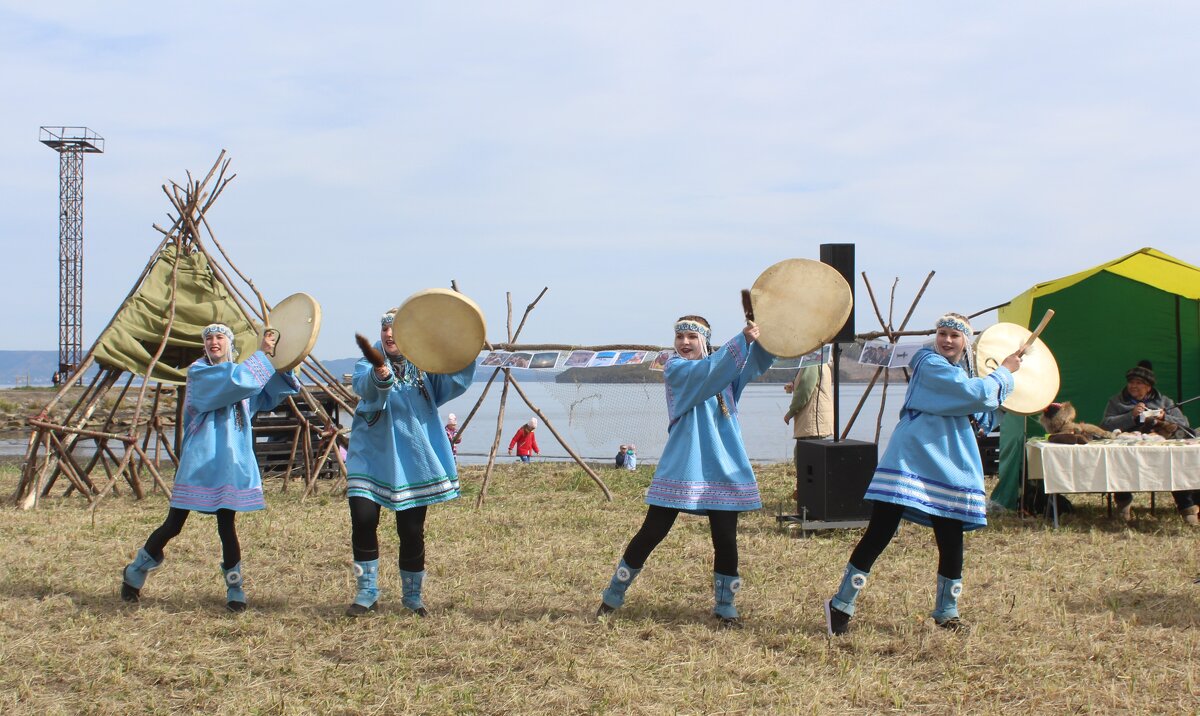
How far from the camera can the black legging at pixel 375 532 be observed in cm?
461

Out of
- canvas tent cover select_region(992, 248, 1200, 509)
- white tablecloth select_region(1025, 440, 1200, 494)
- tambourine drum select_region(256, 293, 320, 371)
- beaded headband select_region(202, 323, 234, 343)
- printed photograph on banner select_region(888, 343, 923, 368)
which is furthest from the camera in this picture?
canvas tent cover select_region(992, 248, 1200, 509)

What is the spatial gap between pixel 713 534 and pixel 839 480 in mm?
2720

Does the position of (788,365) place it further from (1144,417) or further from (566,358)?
(1144,417)

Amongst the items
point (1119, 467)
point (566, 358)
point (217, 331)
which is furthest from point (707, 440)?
point (566, 358)

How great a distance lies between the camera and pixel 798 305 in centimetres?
457

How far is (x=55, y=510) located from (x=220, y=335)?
14.9 ft

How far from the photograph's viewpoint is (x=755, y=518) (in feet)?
25.9

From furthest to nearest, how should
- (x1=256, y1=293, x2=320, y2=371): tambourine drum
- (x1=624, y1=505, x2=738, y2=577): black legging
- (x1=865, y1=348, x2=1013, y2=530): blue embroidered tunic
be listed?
(x1=256, y1=293, x2=320, y2=371): tambourine drum < (x1=624, y1=505, x2=738, y2=577): black legging < (x1=865, y1=348, x2=1013, y2=530): blue embroidered tunic

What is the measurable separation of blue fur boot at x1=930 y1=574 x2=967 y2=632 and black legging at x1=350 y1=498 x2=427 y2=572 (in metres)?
2.30

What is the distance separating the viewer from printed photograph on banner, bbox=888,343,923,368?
8469 mm

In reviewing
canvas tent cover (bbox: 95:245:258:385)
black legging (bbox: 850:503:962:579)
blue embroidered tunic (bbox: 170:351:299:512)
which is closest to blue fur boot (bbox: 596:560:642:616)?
black legging (bbox: 850:503:962:579)

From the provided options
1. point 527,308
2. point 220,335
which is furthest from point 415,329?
point 527,308

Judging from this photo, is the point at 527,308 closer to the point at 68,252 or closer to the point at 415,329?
the point at 415,329

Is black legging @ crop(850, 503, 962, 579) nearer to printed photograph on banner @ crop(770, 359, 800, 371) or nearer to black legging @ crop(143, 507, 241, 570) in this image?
black legging @ crop(143, 507, 241, 570)
